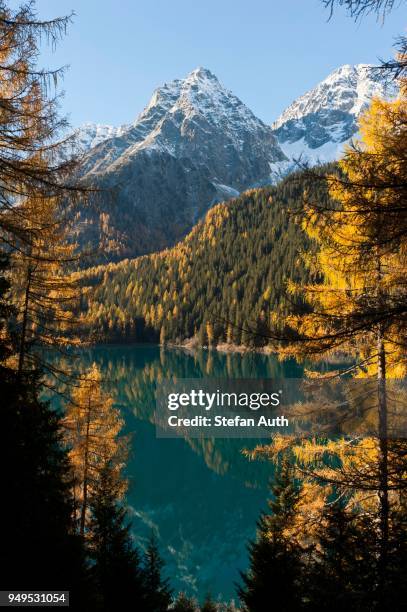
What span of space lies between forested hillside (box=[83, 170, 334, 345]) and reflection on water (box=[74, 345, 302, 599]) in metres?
58.8

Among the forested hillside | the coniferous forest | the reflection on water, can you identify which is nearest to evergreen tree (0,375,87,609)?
the coniferous forest

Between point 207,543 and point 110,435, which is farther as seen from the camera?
point 207,543

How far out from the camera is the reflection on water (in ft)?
68.9

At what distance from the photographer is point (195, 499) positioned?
1140 inches

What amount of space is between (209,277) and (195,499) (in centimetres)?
10535

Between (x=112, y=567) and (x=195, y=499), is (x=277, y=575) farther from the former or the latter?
(x=195, y=499)

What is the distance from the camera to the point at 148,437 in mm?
41969

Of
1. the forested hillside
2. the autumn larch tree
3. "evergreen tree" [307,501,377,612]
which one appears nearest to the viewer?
"evergreen tree" [307,501,377,612]

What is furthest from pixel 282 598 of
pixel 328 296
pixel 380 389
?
pixel 328 296

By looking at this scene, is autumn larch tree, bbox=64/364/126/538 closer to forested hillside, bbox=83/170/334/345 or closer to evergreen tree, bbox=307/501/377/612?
evergreen tree, bbox=307/501/377/612

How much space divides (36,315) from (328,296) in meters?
7.23

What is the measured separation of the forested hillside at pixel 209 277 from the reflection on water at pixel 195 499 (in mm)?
58802

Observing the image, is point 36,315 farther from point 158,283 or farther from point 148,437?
point 158,283

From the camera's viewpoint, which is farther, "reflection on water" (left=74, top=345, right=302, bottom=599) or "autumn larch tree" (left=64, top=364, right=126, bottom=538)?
"reflection on water" (left=74, top=345, right=302, bottom=599)
